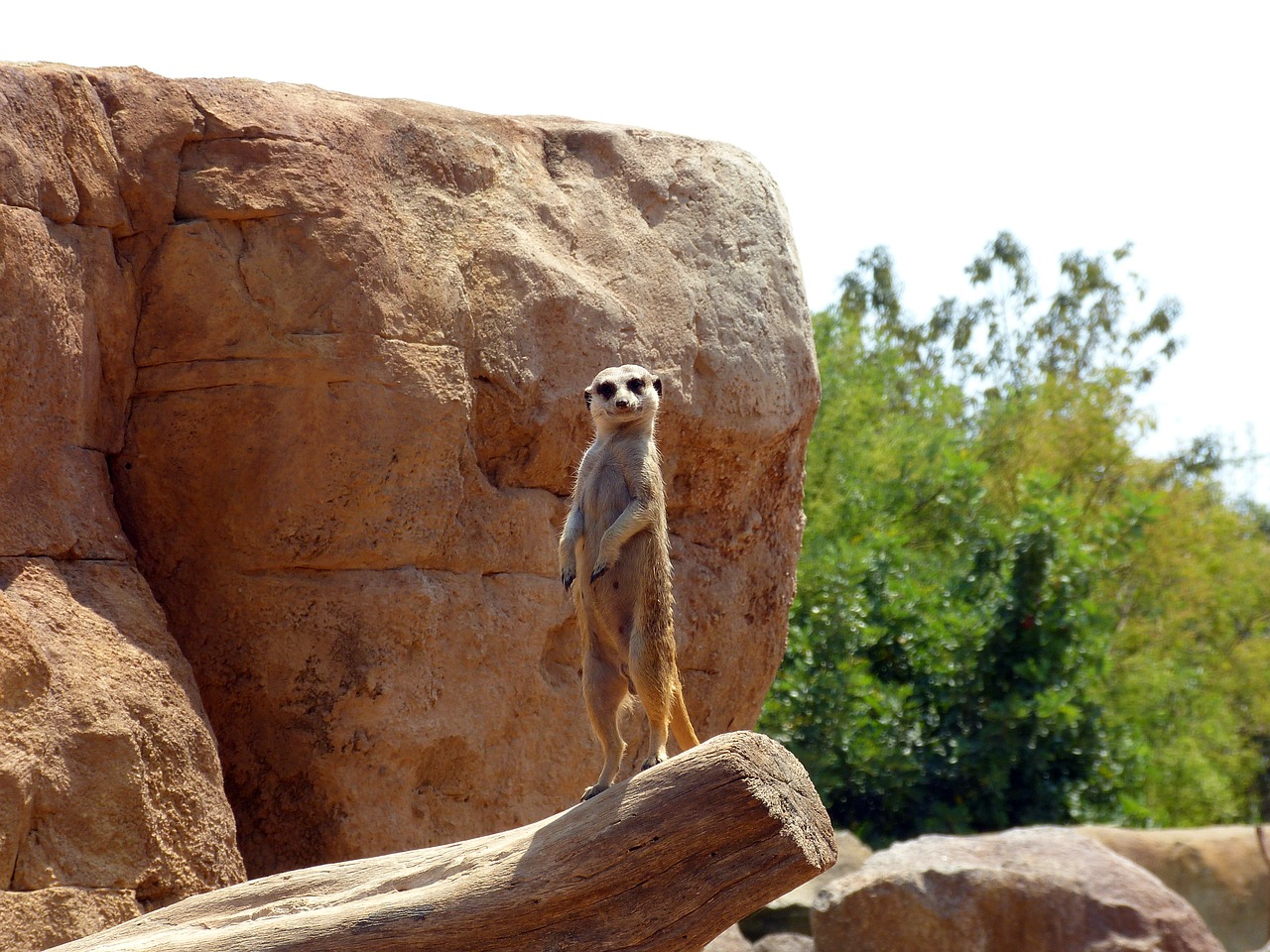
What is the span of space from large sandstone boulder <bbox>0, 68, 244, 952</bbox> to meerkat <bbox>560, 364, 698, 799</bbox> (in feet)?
5.32

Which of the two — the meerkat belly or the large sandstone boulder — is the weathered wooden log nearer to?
the meerkat belly

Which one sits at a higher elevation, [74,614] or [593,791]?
[74,614]

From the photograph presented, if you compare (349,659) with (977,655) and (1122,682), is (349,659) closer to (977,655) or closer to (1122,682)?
(977,655)

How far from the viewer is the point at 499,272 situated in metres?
5.62

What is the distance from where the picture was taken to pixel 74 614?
4.66 metres

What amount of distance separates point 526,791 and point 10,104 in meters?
3.18

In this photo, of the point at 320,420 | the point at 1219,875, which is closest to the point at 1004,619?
the point at 1219,875

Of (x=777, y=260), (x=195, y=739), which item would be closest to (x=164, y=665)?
(x=195, y=739)

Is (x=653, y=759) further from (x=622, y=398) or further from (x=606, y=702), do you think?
(x=622, y=398)

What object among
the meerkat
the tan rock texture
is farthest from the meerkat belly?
the tan rock texture

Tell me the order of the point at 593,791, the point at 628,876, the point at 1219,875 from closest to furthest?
the point at 628,876, the point at 593,791, the point at 1219,875

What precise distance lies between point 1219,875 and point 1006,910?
155 inches

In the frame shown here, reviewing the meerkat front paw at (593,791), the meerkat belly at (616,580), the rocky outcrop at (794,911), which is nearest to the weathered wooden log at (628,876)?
the meerkat front paw at (593,791)

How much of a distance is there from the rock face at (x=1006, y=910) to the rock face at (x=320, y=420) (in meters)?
3.22
